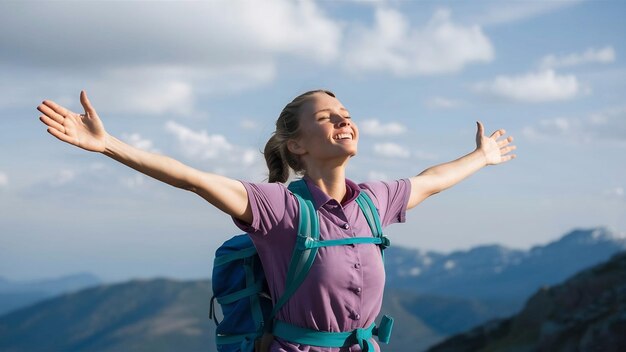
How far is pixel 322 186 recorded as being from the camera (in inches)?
264

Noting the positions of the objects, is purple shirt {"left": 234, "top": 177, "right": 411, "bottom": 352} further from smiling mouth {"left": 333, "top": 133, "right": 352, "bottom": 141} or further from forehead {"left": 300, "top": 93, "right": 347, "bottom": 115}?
forehead {"left": 300, "top": 93, "right": 347, "bottom": 115}

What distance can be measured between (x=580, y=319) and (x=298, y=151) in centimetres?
4514

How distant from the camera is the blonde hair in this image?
6.84m

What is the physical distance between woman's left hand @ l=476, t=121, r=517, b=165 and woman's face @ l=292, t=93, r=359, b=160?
2.47 m

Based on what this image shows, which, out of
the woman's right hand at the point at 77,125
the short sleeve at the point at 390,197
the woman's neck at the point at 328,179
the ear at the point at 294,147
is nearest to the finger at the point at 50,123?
the woman's right hand at the point at 77,125

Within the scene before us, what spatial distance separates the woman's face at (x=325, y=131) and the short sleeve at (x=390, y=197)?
653mm

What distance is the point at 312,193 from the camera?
6.55 m

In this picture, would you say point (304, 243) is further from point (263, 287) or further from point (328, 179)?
point (328, 179)

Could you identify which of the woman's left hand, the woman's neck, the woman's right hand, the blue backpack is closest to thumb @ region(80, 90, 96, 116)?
the woman's right hand

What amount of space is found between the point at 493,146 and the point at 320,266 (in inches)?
136

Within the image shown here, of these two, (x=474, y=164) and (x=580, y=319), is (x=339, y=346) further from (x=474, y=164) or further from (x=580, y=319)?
(x=580, y=319)

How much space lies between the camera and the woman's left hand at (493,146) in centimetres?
866

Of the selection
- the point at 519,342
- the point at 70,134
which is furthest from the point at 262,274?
the point at 519,342

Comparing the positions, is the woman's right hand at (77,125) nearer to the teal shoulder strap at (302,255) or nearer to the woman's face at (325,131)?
the teal shoulder strap at (302,255)
